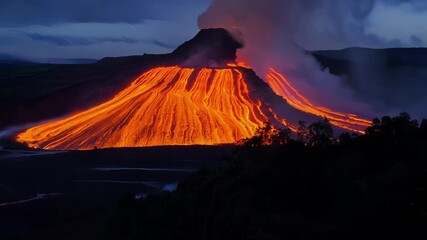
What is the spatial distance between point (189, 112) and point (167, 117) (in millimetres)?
1739

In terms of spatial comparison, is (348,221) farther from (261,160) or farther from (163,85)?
(163,85)

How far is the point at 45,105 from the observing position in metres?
55.8

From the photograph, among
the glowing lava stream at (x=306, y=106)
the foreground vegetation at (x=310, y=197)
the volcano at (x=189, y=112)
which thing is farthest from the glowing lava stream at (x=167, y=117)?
the foreground vegetation at (x=310, y=197)

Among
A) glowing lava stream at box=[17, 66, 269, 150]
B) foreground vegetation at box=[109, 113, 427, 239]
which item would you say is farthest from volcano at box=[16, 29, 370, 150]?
foreground vegetation at box=[109, 113, 427, 239]

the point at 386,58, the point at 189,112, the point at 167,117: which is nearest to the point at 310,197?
the point at 167,117

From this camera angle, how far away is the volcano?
4234cm

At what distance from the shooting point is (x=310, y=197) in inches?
464

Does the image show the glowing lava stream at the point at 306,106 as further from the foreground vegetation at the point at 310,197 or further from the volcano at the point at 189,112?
the foreground vegetation at the point at 310,197

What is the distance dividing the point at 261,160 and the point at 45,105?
42.5 m

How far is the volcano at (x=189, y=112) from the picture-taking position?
4234 centimetres

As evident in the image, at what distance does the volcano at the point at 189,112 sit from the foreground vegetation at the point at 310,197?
25.2 m

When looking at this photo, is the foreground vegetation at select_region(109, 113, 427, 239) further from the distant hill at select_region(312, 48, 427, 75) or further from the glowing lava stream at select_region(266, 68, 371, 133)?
the distant hill at select_region(312, 48, 427, 75)

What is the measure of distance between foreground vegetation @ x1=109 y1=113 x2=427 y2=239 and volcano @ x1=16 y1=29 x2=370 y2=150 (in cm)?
2522

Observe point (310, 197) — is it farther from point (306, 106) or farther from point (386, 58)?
point (386, 58)
